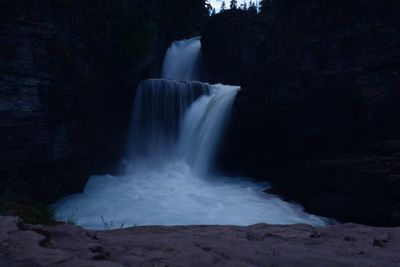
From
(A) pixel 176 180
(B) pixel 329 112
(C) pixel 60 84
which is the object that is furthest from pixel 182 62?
(C) pixel 60 84

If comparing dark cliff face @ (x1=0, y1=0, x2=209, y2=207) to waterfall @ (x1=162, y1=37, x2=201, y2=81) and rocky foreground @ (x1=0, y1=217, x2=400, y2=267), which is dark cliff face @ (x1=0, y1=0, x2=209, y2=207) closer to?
rocky foreground @ (x1=0, y1=217, x2=400, y2=267)

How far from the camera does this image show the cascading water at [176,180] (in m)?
10.5

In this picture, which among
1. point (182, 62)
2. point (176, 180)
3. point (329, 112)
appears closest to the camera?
point (329, 112)

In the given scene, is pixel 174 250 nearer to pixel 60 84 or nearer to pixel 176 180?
pixel 60 84

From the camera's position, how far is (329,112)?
487 inches

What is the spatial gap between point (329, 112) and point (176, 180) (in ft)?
20.4

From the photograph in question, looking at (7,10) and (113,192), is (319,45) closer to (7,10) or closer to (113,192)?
(113,192)

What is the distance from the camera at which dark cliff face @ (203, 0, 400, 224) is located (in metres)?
10.7

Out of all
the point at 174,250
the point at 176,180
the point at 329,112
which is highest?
the point at 329,112

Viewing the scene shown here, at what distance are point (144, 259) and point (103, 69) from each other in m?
12.3

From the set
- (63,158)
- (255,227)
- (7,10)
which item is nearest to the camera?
(255,227)

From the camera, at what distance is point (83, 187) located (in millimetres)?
12750

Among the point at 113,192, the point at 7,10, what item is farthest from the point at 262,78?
the point at 7,10

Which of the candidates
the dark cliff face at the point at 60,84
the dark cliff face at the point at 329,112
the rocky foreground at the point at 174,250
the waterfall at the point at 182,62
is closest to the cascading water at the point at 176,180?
the dark cliff face at the point at 329,112
